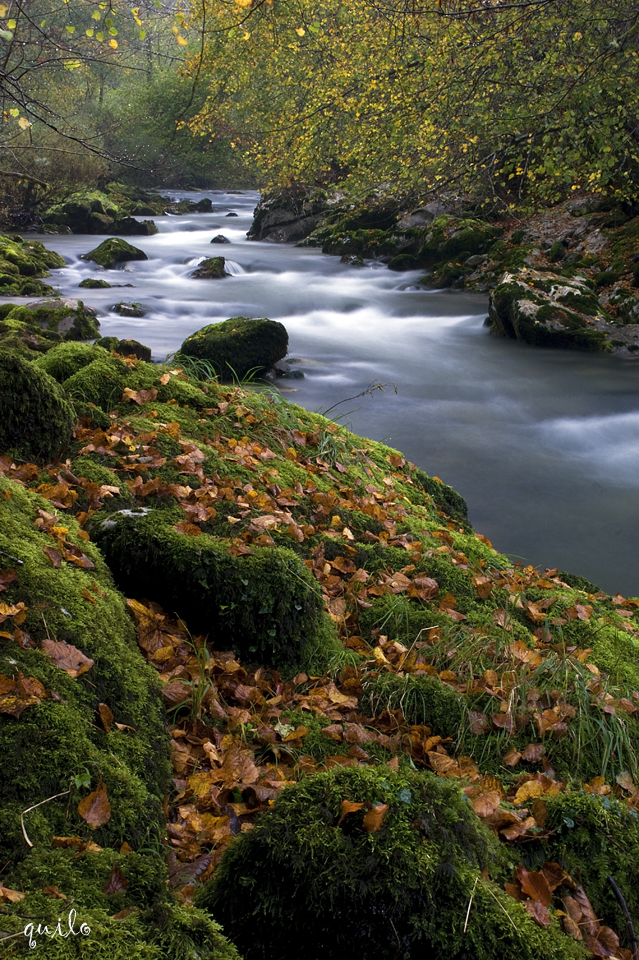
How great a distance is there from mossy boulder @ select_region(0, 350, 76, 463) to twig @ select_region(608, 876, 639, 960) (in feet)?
11.5

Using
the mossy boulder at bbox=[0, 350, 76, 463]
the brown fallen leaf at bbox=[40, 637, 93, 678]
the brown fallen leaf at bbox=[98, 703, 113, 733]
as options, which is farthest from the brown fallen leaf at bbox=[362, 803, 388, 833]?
the mossy boulder at bbox=[0, 350, 76, 463]

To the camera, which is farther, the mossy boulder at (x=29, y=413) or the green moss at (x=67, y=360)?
the green moss at (x=67, y=360)

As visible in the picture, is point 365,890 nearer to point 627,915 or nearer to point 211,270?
point 627,915

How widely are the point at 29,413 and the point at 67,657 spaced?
198 centimetres

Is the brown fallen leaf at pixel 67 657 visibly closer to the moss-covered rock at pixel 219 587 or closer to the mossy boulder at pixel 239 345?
the moss-covered rock at pixel 219 587

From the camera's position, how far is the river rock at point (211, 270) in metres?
19.3

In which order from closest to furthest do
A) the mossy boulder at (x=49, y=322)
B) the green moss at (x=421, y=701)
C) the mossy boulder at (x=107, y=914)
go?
the mossy boulder at (x=107, y=914) < the green moss at (x=421, y=701) < the mossy boulder at (x=49, y=322)

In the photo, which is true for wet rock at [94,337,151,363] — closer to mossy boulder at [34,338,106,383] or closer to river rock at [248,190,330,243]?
mossy boulder at [34,338,106,383]

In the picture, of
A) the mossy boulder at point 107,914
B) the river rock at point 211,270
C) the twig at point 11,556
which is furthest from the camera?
the river rock at point 211,270

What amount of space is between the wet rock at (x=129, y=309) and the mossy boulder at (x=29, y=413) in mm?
11321

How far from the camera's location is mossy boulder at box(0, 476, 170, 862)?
1980 millimetres

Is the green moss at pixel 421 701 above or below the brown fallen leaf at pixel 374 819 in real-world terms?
below

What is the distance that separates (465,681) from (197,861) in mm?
1878

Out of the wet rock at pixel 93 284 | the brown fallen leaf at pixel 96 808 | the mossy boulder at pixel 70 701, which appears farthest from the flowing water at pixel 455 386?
the brown fallen leaf at pixel 96 808
